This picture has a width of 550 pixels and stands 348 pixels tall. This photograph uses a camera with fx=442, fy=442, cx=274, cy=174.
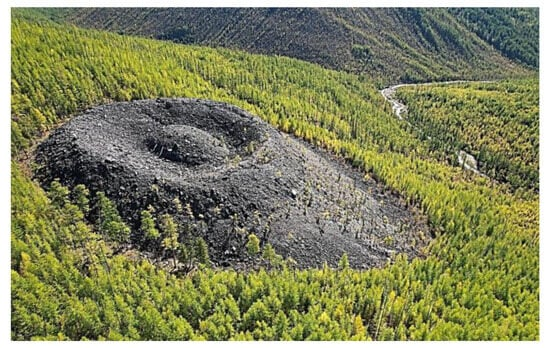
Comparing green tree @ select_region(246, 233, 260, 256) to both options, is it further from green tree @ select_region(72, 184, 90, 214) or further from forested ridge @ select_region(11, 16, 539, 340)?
green tree @ select_region(72, 184, 90, 214)

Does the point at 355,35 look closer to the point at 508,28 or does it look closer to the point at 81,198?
the point at 508,28

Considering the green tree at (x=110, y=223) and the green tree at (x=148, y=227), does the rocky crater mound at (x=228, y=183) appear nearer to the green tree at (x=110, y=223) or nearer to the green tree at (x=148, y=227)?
the green tree at (x=148, y=227)

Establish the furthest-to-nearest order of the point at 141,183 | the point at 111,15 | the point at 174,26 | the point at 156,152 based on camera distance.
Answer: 1. the point at 111,15
2. the point at 174,26
3. the point at 156,152
4. the point at 141,183

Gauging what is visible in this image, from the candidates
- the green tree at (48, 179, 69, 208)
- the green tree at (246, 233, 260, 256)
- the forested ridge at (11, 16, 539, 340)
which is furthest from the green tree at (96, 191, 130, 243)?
the green tree at (246, 233, 260, 256)

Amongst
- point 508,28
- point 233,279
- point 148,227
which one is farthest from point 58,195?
point 508,28

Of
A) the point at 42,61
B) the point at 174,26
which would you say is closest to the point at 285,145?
the point at 42,61

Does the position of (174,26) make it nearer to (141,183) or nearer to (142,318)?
(141,183)

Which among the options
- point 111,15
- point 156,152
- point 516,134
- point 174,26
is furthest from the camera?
point 111,15
